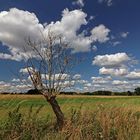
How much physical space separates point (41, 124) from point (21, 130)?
1.28 meters

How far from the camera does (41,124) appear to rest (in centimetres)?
980

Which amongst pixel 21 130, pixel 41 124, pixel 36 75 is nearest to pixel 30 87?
pixel 36 75

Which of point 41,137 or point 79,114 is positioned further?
point 79,114

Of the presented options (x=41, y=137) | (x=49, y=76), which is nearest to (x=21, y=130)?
(x=41, y=137)

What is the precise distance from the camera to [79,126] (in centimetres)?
924

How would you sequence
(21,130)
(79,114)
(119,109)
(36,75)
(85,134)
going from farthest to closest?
(119,109) < (36,75) < (79,114) < (85,134) < (21,130)

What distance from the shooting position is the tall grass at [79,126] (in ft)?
Result: 27.9

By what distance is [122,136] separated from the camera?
9.49 m

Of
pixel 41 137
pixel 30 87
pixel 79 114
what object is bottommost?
pixel 41 137

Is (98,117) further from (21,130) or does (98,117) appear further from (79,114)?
(21,130)

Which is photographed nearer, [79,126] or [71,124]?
[79,126]

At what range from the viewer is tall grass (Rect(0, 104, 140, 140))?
8508mm

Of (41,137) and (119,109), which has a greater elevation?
(119,109)

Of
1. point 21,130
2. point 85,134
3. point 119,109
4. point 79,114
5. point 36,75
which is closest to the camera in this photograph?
point 21,130
